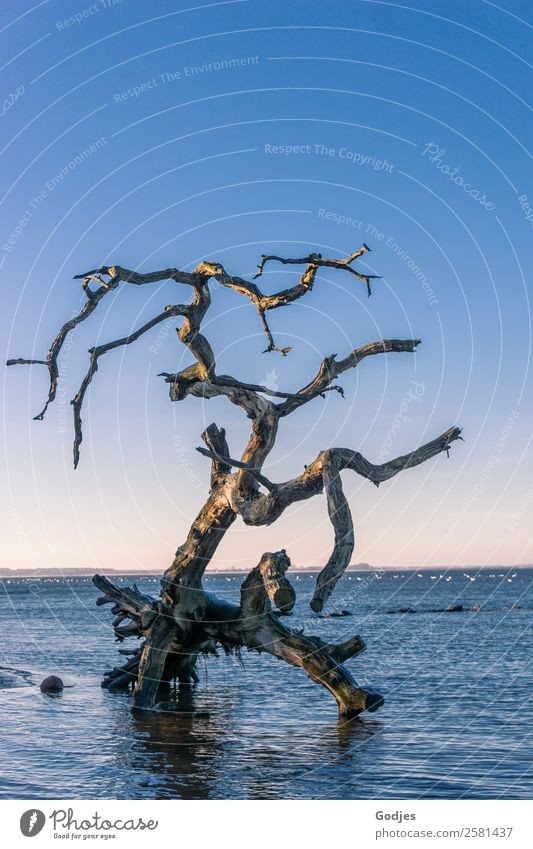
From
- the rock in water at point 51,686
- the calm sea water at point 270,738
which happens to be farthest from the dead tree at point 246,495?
the rock in water at point 51,686

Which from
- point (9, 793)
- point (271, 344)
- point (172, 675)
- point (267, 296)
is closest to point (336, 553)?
point (271, 344)

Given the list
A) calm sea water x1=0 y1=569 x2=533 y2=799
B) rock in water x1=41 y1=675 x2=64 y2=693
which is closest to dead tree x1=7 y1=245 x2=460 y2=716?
calm sea water x1=0 y1=569 x2=533 y2=799

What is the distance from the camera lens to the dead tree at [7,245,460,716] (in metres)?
20.5

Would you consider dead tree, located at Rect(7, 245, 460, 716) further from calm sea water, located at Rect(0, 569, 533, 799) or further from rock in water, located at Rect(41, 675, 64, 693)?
rock in water, located at Rect(41, 675, 64, 693)

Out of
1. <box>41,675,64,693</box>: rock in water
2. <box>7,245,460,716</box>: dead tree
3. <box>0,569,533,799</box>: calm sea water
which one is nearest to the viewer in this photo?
<box>0,569,533,799</box>: calm sea water

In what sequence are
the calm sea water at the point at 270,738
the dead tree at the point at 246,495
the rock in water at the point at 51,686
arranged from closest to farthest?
the calm sea water at the point at 270,738
the dead tree at the point at 246,495
the rock in water at the point at 51,686

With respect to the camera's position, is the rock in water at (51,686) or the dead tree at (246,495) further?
the rock in water at (51,686)

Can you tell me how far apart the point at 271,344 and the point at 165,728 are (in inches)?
448

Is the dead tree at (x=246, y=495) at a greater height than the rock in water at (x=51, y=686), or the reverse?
the dead tree at (x=246, y=495)

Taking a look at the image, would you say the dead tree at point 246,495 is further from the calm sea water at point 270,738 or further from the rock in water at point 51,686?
the rock in water at point 51,686

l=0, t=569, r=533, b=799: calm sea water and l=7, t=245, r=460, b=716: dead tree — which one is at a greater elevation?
l=7, t=245, r=460, b=716: dead tree

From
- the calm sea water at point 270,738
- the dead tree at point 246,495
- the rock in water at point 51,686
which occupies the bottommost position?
the rock in water at point 51,686

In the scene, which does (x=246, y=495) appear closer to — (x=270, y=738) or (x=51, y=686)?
(x=270, y=738)

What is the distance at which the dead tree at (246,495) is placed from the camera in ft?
67.3
